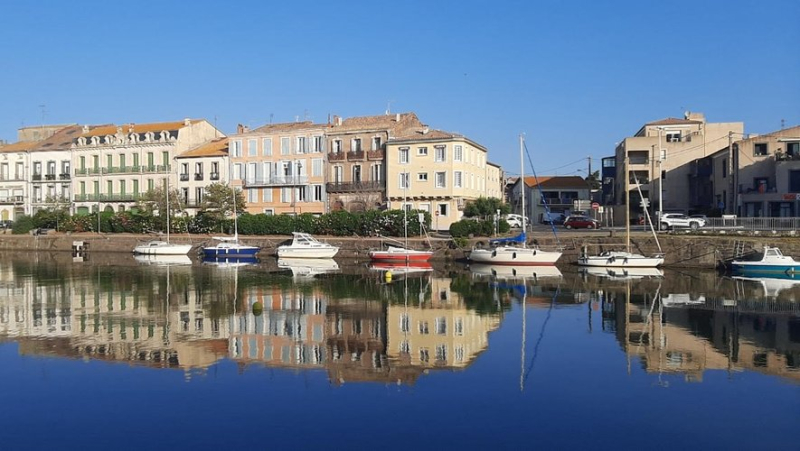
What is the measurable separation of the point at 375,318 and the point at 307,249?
33.1 m

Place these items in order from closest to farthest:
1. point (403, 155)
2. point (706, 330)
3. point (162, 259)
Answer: point (706, 330) < point (162, 259) < point (403, 155)

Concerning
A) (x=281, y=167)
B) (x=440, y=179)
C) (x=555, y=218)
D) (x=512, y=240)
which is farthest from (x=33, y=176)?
(x=555, y=218)

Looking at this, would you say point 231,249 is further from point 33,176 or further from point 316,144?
point 33,176

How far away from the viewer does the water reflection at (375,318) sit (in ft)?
69.8

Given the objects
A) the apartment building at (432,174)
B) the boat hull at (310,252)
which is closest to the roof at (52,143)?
the boat hull at (310,252)

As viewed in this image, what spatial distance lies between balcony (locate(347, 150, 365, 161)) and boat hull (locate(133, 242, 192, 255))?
18.7 m

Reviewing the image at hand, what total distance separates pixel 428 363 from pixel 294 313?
37.1 feet

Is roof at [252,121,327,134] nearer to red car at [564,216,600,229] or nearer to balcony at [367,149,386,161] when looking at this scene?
balcony at [367,149,386,161]

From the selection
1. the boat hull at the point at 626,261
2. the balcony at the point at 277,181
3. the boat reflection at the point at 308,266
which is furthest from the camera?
the balcony at the point at 277,181

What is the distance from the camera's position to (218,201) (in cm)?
7119

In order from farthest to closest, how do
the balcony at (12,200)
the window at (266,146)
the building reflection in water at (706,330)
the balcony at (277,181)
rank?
the balcony at (12,200) < the window at (266,146) < the balcony at (277,181) < the building reflection in water at (706,330)

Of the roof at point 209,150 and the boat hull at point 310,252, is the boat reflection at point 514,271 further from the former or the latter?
the roof at point 209,150

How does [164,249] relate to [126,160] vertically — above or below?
below

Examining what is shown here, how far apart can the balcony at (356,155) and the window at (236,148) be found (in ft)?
45.7
